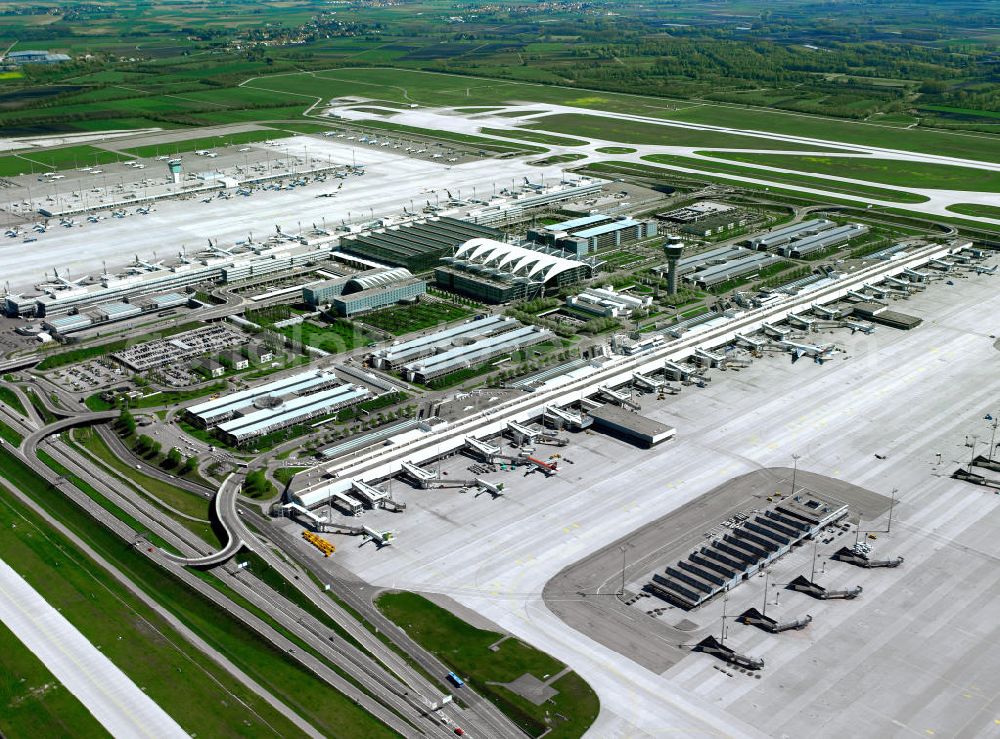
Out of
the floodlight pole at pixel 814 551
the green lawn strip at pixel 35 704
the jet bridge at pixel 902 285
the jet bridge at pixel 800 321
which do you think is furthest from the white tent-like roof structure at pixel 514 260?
the green lawn strip at pixel 35 704

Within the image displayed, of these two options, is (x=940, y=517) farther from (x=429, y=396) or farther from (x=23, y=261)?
(x=23, y=261)

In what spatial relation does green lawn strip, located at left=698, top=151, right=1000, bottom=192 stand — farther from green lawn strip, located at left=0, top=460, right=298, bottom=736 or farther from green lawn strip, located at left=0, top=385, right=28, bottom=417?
green lawn strip, located at left=0, top=460, right=298, bottom=736

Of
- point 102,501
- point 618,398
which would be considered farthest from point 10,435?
point 618,398

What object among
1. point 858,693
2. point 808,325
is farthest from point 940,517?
point 808,325

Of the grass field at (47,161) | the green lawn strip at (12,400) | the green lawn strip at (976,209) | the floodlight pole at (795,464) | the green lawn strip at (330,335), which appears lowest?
the floodlight pole at (795,464)

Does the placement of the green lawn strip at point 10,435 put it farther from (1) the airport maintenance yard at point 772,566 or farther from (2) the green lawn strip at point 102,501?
(1) the airport maintenance yard at point 772,566

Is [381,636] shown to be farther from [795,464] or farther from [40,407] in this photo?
[40,407]
